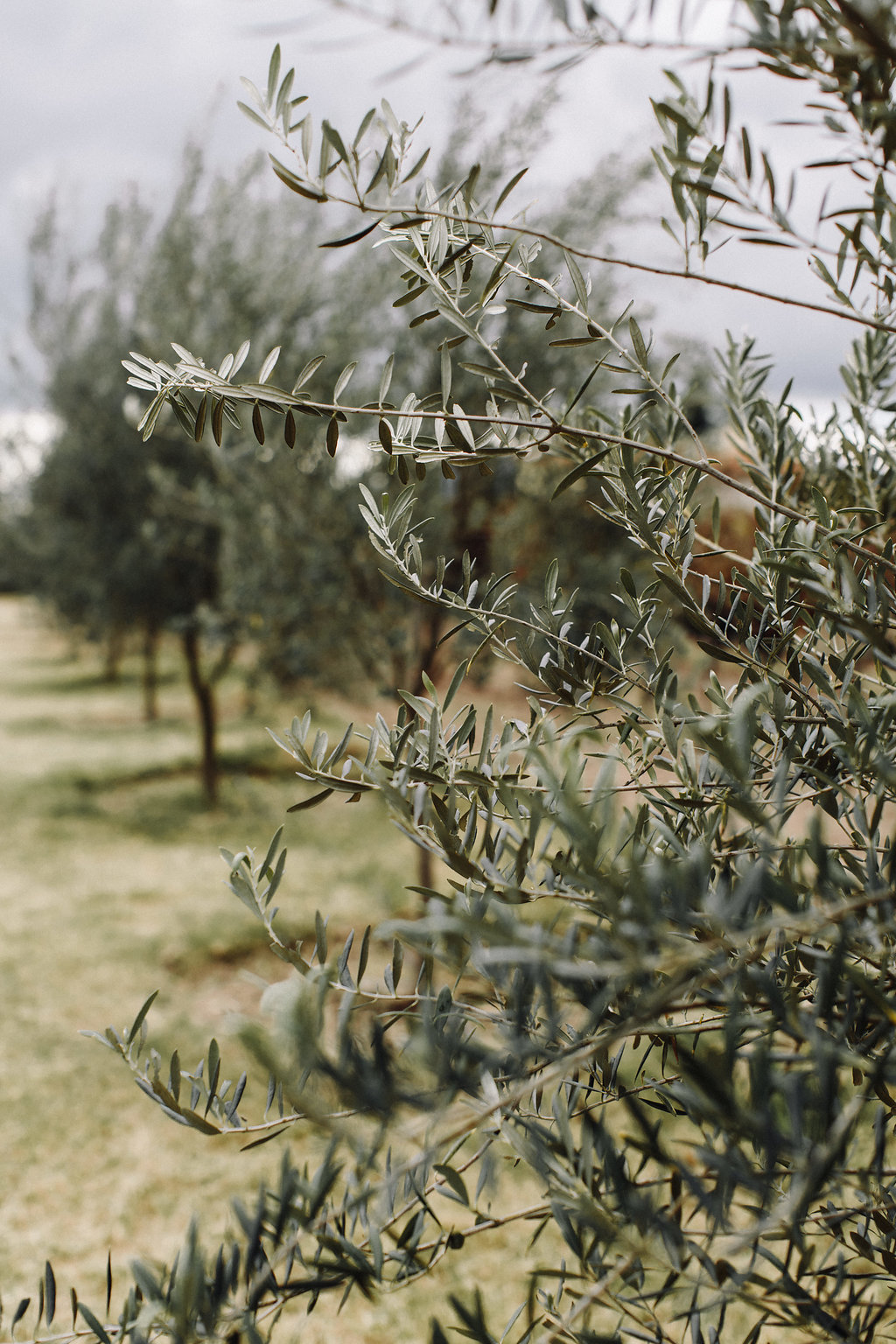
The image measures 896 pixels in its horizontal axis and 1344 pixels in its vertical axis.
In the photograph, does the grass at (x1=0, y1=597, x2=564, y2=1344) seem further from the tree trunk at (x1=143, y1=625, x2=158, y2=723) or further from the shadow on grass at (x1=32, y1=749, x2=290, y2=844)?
the tree trunk at (x1=143, y1=625, x2=158, y2=723)

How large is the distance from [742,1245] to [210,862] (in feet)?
30.1

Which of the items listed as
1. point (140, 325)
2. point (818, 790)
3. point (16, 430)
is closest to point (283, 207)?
point (140, 325)

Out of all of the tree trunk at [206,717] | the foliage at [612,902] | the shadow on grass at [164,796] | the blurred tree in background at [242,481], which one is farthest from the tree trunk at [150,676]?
the foliage at [612,902]

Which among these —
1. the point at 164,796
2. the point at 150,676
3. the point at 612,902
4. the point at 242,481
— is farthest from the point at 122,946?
the point at 150,676

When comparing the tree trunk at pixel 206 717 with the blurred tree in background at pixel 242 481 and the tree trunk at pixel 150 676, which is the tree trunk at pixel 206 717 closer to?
the blurred tree in background at pixel 242 481

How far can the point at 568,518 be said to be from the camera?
6848mm

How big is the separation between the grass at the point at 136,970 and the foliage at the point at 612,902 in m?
0.16

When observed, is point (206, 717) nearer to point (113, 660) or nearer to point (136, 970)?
point (136, 970)

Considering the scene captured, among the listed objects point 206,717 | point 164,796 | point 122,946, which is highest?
point 206,717

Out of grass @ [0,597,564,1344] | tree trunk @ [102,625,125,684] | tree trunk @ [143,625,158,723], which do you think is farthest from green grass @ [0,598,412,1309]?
tree trunk @ [102,625,125,684]

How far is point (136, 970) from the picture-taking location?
6.60m

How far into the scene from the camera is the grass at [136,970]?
12.6ft

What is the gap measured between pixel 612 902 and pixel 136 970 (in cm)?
679

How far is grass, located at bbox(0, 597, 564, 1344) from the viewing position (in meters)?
3.85
